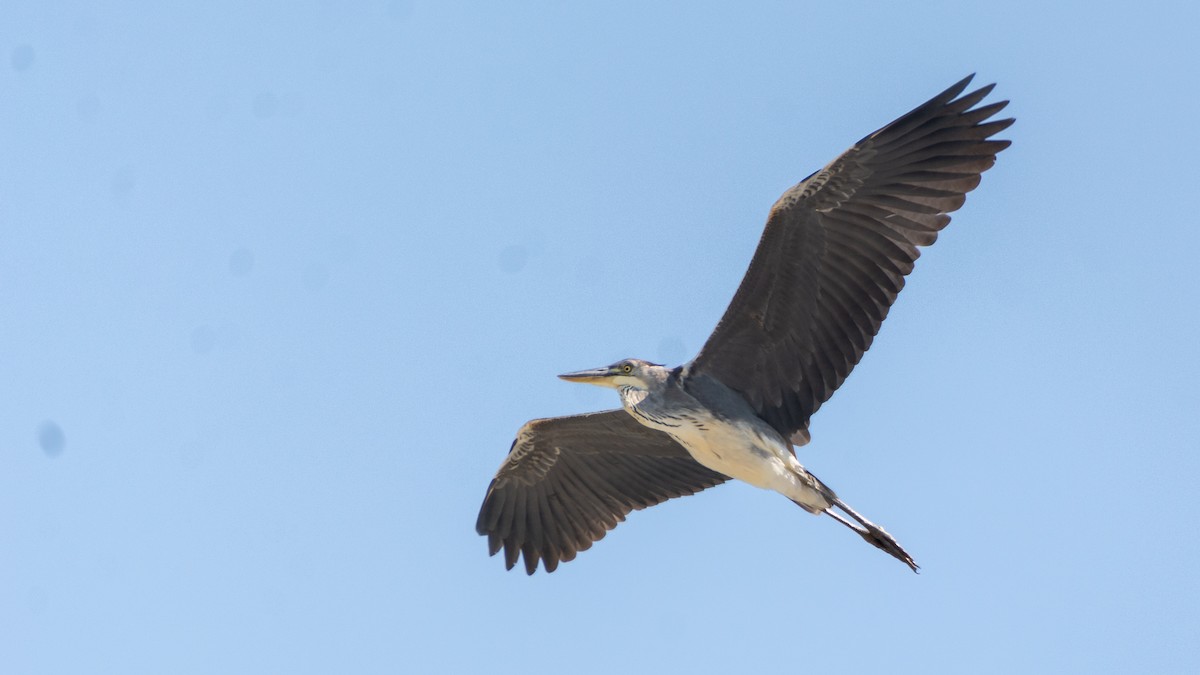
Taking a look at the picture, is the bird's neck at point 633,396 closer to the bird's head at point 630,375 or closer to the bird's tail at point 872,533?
the bird's head at point 630,375

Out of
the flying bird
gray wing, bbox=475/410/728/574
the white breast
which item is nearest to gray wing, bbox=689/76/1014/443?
the flying bird

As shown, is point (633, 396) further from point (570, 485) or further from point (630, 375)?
point (570, 485)

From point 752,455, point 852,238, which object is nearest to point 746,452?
point 752,455

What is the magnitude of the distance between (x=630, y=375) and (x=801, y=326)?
4.70 ft

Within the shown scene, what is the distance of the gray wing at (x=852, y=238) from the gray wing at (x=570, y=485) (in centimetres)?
162

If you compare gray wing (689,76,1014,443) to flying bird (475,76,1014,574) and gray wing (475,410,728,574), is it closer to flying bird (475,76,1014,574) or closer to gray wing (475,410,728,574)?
flying bird (475,76,1014,574)

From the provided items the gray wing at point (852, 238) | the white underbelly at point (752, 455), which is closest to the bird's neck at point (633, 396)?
the white underbelly at point (752, 455)

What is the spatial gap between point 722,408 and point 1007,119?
3.10m

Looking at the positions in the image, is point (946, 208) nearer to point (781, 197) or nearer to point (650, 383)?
point (781, 197)

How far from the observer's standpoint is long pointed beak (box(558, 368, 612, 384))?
13.7 m

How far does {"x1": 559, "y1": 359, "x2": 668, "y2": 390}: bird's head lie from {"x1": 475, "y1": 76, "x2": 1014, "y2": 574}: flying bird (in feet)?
0.04

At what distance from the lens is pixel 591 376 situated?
45.0 feet

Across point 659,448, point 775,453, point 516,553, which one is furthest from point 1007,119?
point 516,553

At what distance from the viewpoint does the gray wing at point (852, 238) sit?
1257cm
